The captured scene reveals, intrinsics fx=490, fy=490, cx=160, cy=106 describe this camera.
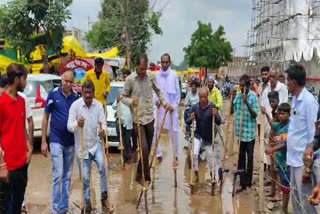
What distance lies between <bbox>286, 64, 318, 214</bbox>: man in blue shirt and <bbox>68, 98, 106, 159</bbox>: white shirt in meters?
2.58

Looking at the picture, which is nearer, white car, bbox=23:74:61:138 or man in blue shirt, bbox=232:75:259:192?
man in blue shirt, bbox=232:75:259:192

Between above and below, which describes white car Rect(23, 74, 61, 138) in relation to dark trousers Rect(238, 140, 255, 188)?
above

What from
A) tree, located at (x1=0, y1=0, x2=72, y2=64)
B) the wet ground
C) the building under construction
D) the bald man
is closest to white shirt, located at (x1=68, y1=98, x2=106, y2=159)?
the wet ground

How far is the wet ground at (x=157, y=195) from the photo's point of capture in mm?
7219

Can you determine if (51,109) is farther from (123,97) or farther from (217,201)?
(217,201)

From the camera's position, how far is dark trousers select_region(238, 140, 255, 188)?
8156 millimetres

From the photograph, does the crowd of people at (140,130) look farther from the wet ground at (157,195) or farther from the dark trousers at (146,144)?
the wet ground at (157,195)

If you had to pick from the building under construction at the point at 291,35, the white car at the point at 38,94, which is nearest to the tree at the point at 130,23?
the building under construction at the point at 291,35

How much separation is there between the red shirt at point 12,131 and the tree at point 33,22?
43.8 ft

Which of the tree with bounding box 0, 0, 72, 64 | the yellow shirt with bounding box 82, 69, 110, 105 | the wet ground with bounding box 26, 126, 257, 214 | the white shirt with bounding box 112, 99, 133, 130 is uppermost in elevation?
the tree with bounding box 0, 0, 72, 64

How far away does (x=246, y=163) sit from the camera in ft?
27.6

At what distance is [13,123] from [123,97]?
2666mm

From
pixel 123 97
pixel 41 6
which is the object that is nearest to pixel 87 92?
pixel 123 97

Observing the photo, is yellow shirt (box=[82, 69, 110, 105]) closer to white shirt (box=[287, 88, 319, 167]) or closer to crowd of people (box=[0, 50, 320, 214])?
crowd of people (box=[0, 50, 320, 214])
